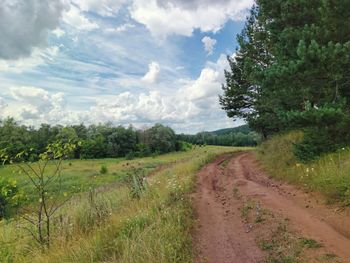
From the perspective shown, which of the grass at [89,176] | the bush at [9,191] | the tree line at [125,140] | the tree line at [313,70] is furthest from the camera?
the tree line at [125,140]

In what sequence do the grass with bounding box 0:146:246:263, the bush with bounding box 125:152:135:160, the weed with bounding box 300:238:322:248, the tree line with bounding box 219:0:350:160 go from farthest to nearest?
the bush with bounding box 125:152:135:160, the tree line with bounding box 219:0:350:160, the grass with bounding box 0:146:246:263, the weed with bounding box 300:238:322:248

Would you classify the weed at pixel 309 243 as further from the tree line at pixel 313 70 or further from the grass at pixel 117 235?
the tree line at pixel 313 70

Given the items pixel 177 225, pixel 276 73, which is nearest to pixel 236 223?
pixel 177 225

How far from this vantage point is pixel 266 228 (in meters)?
6.80

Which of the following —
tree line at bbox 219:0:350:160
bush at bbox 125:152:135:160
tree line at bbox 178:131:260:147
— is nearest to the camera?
tree line at bbox 219:0:350:160

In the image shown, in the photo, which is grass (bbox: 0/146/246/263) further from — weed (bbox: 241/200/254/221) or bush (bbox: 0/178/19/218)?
weed (bbox: 241/200/254/221)

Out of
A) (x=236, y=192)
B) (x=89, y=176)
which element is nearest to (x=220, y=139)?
(x=89, y=176)

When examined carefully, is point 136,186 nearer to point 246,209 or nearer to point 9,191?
point 246,209

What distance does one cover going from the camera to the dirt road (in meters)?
5.55

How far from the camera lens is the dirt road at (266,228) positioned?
5.55 metres

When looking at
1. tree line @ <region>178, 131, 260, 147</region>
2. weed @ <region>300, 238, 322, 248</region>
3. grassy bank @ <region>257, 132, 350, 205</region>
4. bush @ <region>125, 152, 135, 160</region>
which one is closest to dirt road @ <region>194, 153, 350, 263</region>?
weed @ <region>300, 238, 322, 248</region>

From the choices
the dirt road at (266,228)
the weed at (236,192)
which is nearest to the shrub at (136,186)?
the dirt road at (266,228)

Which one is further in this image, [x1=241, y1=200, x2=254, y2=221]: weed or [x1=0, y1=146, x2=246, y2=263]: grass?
[x1=241, y1=200, x2=254, y2=221]: weed

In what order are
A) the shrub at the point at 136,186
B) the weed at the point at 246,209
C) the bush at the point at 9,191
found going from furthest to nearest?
the shrub at the point at 136,186
the weed at the point at 246,209
the bush at the point at 9,191
